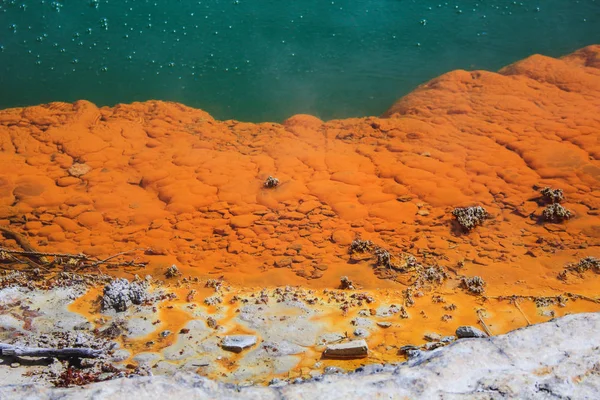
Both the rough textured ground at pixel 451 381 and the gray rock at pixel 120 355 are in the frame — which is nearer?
the rough textured ground at pixel 451 381

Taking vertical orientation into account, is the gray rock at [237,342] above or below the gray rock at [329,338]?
above

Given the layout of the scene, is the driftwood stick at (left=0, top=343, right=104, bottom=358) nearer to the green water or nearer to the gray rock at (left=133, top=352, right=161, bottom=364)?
the gray rock at (left=133, top=352, right=161, bottom=364)

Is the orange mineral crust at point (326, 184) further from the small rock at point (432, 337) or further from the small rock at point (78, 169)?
the small rock at point (432, 337)

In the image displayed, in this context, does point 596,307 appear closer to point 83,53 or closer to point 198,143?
point 198,143

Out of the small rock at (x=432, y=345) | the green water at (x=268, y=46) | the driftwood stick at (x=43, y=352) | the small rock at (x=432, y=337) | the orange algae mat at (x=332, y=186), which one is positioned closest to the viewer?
the driftwood stick at (x=43, y=352)

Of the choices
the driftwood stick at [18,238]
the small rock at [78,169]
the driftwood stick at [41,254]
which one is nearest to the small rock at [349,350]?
the driftwood stick at [41,254]

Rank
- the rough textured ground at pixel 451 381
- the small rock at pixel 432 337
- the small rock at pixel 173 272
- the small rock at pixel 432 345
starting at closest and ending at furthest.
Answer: the rough textured ground at pixel 451 381 < the small rock at pixel 432 345 < the small rock at pixel 432 337 < the small rock at pixel 173 272
